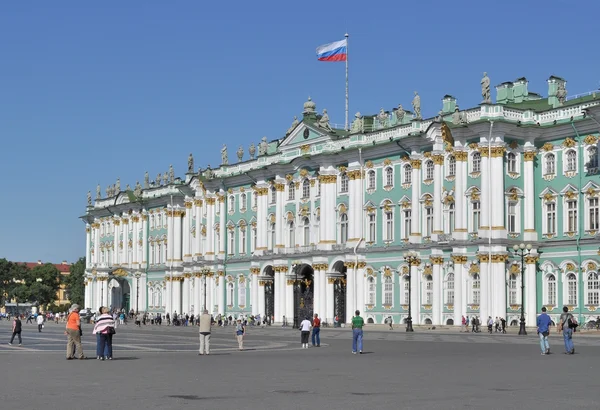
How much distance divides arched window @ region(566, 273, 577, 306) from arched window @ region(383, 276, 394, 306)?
15.0 m

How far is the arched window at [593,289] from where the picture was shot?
67250mm

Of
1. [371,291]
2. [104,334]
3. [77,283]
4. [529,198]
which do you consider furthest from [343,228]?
[77,283]

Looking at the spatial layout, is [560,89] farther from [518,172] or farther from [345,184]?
[345,184]

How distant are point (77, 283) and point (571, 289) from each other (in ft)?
344

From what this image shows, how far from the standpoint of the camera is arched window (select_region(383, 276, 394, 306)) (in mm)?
79938

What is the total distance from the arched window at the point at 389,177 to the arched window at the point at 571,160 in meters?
15.1

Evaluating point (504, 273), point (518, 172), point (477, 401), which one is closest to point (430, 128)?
point (518, 172)

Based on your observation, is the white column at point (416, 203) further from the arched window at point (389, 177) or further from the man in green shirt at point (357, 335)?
the man in green shirt at point (357, 335)

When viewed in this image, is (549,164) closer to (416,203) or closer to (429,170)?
(429,170)

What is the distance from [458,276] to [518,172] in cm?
827

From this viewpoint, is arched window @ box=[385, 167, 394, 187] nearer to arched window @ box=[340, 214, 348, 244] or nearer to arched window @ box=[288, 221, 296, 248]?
arched window @ box=[340, 214, 348, 244]

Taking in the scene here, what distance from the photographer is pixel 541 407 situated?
703 inches

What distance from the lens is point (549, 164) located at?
71.8 metres

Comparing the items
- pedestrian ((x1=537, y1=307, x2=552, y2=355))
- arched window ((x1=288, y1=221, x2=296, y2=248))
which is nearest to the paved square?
pedestrian ((x1=537, y1=307, x2=552, y2=355))
